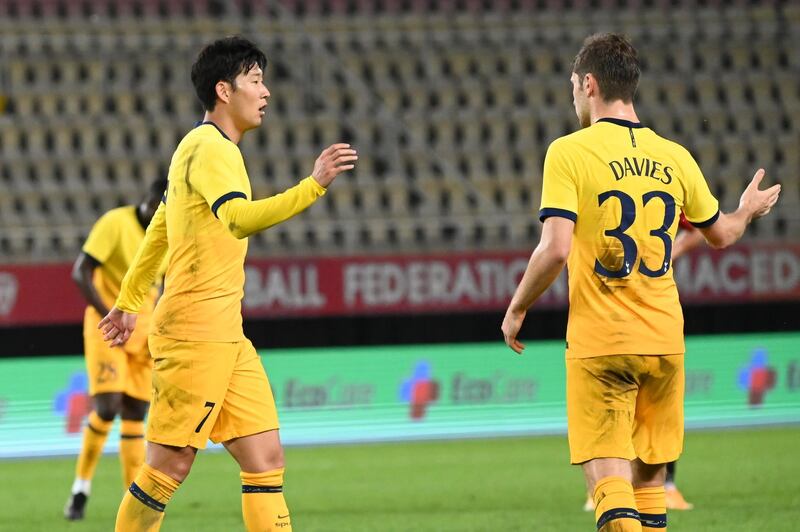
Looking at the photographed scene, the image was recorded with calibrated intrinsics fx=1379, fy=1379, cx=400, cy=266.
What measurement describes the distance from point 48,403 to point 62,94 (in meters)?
5.32

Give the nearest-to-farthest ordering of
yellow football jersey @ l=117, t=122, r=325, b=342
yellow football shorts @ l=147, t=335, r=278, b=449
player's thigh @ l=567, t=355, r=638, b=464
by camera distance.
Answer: player's thigh @ l=567, t=355, r=638, b=464 → yellow football jersey @ l=117, t=122, r=325, b=342 → yellow football shorts @ l=147, t=335, r=278, b=449

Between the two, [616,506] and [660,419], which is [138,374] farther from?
[616,506]

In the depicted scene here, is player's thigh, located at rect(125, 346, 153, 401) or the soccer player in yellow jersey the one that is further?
player's thigh, located at rect(125, 346, 153, 401)

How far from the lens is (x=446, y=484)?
9.62m

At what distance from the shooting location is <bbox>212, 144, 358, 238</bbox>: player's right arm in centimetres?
457

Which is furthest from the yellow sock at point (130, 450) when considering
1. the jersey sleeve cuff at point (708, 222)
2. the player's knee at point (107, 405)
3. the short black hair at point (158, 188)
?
the jersey sleeve cuff at point (708, 222)

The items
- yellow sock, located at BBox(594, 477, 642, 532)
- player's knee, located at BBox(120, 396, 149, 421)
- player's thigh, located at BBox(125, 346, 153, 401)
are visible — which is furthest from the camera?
player's thigh, located at BBox(125, 346, 153, 401)

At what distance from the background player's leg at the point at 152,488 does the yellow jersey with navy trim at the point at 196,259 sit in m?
0.42

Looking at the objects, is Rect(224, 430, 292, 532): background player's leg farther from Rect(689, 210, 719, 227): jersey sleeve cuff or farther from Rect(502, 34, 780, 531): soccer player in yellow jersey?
Rect(689, 210, 719, 227): jersey sleeve cuff

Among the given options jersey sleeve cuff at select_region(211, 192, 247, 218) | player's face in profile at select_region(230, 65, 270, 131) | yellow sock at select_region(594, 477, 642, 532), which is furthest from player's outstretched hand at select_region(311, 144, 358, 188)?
yellow sock at select_region(594, 477, 642, 532)

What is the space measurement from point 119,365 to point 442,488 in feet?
8.11

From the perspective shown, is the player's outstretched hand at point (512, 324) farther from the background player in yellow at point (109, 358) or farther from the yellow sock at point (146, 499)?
the background player in yellow at point (109, 358)

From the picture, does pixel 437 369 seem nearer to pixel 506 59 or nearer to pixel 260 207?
pixel 506 59

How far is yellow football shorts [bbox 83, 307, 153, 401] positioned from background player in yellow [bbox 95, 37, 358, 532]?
3.26 meters
